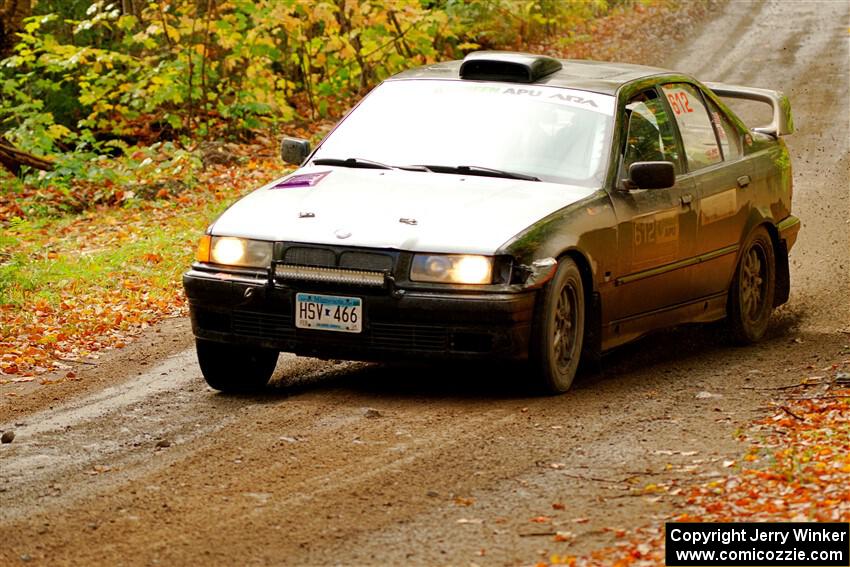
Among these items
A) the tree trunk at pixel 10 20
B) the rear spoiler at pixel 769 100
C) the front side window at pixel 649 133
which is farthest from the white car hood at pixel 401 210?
the tree trunk at pixel 10 20

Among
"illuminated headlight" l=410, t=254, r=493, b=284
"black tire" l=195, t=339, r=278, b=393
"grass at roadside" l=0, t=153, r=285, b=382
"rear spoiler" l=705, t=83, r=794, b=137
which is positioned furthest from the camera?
"rear spoiler" l=705, t=83, r=794, b=137

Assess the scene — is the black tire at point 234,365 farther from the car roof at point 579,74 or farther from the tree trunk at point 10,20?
the tree trunk at point 10,20

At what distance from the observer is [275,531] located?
Result: 16.8 feet

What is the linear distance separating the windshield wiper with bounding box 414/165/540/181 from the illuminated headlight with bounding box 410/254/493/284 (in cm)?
105

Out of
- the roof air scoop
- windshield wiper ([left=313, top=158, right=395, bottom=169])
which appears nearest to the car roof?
the roof air scoop

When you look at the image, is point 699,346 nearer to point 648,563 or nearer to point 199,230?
point 648,563

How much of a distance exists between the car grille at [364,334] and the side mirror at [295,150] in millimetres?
1617

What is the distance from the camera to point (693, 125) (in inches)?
360

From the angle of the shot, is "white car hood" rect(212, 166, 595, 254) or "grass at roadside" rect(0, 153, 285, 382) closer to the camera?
"white car hood" rect(212, 166, 595, 254)

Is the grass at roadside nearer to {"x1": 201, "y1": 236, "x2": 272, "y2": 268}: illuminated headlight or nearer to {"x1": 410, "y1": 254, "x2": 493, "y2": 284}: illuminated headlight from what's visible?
{"x1": 201, "y1": 236, "x2": 272, "y2": 268}: illuminated headlight

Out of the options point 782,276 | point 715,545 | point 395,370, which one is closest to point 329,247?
point 395,370

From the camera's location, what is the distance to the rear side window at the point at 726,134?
369 inches

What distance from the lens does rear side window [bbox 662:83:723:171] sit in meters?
8.96

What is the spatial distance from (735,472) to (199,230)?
29.2 ft
